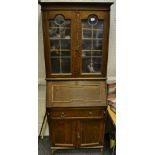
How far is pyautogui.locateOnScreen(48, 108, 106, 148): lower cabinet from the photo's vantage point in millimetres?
2170

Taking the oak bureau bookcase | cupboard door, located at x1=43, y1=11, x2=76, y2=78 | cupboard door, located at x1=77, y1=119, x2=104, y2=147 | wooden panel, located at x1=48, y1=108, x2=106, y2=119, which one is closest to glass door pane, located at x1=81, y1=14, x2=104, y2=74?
the oak bureau bookcase

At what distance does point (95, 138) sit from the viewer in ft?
7.52

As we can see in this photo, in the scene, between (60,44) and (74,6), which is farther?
(60,44)

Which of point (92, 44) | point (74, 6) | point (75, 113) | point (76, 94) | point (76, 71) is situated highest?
point (74, 6)

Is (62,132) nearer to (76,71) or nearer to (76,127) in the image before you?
(76,127)

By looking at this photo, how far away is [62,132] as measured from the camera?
88.2 inches

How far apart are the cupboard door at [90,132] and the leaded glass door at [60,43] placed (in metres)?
0.58

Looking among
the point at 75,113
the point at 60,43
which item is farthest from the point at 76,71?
the point at 75,113

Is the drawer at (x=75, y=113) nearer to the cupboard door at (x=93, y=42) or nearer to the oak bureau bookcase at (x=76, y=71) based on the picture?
the oak bureau bookcase at (x=76, y=71)

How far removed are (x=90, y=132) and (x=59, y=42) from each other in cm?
108

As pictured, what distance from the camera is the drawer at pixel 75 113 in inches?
85.0

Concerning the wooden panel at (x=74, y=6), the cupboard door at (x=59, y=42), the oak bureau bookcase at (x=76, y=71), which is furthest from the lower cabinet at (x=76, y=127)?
the wooden panel at (x=74, y=6)
